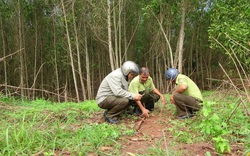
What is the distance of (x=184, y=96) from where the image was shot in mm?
3963

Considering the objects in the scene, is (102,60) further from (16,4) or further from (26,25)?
(16,4)

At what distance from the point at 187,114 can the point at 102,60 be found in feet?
44.4

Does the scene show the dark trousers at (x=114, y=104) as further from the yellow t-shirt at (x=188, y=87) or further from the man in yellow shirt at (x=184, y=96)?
the yellow t-shirt at (x=188, y=87)

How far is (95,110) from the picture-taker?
5402 mm

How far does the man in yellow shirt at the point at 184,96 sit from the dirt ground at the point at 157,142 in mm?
302

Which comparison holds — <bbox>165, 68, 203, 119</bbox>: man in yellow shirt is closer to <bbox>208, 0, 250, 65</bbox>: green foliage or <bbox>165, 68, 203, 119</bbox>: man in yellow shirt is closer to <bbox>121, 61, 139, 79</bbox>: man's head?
<bbox>121, 61, 139, 79</bbox>: man's head

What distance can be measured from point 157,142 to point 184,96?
1426mm

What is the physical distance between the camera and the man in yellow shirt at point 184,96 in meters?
3.96

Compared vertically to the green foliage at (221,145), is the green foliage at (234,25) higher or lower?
higher

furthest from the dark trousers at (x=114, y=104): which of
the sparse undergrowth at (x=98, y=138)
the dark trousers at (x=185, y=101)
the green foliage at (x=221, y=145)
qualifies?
the green foliage at (x=221, y=145)

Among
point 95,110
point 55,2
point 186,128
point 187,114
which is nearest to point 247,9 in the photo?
point 187,114

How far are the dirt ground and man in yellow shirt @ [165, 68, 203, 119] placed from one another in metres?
0.30

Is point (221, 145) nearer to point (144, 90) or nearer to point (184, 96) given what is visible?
point (184, 96)

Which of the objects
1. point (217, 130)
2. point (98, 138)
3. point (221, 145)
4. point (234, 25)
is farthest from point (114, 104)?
point (234, 25)
